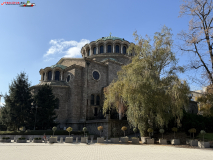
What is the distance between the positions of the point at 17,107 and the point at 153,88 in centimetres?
1637

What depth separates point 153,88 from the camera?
→ 49.0ft

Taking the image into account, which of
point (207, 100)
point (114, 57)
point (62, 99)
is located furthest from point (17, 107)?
point (207, 100)

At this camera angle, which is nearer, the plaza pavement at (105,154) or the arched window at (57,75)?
the plaza pavement at (105,154)

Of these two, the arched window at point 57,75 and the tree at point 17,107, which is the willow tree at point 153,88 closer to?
the tree at point 17,107

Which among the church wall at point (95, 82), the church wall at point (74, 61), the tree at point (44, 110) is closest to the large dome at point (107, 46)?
the church wall at point (74, 61)

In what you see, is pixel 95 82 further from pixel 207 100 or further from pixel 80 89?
pixel 207 100

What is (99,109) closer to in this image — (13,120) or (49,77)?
(49,77)

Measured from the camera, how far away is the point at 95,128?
22641mm

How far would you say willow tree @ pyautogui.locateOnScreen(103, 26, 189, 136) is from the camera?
48.1 feet

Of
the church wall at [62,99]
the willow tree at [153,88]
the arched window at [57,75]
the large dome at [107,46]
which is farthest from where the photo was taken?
the large dome at [107,46]

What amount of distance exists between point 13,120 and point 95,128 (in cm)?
1007

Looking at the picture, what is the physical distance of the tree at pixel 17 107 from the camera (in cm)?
2095

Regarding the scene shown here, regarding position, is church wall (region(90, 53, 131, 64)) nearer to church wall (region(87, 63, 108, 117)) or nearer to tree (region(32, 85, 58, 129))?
church wall (region(87, 63, 108, 117))

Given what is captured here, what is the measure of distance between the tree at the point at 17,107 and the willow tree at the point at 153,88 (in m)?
11.6
